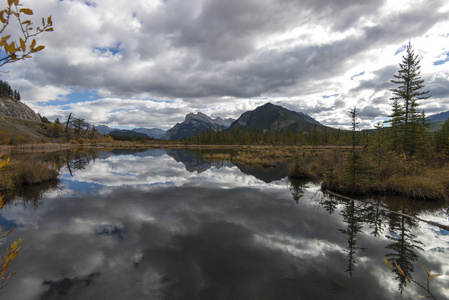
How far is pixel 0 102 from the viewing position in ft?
437

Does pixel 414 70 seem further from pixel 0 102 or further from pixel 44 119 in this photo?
pixel 44 119

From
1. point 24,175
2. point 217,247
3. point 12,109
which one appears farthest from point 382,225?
point 12,109

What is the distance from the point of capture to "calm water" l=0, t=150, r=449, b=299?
20.0 feet

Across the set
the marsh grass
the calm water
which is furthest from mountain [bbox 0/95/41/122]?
the calm water

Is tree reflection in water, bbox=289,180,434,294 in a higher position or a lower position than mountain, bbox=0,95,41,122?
lower

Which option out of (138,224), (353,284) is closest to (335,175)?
(353,284)

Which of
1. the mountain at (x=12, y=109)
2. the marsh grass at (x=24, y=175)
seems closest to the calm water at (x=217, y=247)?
the marsh grass at (x=24, y=175)

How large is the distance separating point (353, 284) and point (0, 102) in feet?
638

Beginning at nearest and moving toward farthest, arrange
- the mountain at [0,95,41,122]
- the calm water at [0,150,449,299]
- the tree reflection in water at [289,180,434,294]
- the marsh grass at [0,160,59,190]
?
the calm water at [0,150,449,299], the tree reflection in water at [289,180,434,294], the marsh grass at [0,160,59,190], the mountain at [0,95,41,122]

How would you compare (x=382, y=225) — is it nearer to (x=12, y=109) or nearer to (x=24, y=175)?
(x=24, y=175)

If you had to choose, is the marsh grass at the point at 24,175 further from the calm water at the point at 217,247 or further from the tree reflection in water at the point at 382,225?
the tree reflection in water at the point at 382,225

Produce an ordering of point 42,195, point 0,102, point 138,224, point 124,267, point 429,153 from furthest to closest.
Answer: point 0,102, point 429,153, point 42,195, point 138,224, point 124,267

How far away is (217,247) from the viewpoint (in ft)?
27.3

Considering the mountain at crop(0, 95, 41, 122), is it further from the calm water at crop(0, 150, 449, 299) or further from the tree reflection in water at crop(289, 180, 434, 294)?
the tree reflection in water at crop(289, 180, 434, 294)
